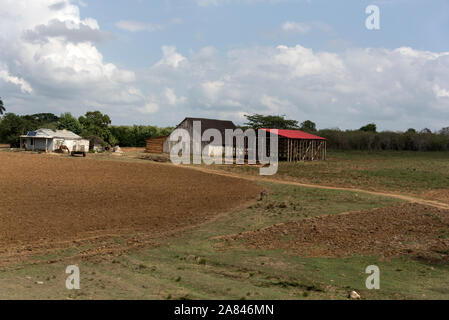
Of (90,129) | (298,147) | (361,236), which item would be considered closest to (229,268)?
(361,236)

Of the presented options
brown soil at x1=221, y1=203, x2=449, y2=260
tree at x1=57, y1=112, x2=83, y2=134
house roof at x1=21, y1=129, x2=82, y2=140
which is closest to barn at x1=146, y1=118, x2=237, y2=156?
house roof at x1=21, y1=129, x2=82, y2=140

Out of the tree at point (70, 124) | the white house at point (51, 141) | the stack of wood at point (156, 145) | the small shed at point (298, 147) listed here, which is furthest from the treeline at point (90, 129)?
the small shed at point (298, 147)

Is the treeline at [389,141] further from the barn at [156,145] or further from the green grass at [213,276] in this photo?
the green grass at [213,276]

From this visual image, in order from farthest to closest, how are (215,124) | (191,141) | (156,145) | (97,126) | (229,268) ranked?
(97,126) → (215,124) → (156,145) → (191,141) → (229,268)

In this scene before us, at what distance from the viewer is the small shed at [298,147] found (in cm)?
4327

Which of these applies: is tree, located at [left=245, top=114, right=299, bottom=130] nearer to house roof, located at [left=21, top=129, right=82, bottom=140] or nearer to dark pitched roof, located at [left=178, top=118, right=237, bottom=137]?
dark pitched roof, located at [left=178, top=118, right=237, bottom=137]

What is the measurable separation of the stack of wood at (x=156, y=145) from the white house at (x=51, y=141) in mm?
8639

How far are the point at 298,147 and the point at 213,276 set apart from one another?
38079mm

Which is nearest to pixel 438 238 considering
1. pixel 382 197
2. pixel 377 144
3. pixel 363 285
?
pixel 363 285

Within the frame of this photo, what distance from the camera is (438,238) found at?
40.2 feet

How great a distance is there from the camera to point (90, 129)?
64.9m

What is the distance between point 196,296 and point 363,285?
11.4 ft

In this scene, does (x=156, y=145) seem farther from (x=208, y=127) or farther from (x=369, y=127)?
(x=369, y=127)
